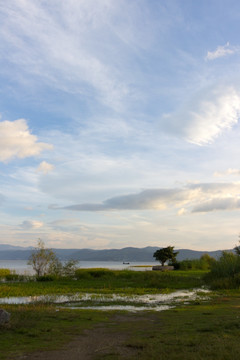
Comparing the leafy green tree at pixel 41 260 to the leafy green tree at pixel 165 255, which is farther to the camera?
the leafy green tree at pixel 165 255

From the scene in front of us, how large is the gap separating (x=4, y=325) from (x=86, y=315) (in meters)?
4.10

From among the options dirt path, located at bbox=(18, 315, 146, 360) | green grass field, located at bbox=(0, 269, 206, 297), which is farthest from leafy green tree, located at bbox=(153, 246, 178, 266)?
dirt path, located at bbox=(18, 315, 146, 360)

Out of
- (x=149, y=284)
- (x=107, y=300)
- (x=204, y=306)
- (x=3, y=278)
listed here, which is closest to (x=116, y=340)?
(x=204, y=306)

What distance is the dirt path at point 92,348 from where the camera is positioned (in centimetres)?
830

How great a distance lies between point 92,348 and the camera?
9.16m

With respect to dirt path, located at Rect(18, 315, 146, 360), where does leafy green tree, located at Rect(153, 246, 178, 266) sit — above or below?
above

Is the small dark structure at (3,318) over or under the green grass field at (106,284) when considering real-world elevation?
over

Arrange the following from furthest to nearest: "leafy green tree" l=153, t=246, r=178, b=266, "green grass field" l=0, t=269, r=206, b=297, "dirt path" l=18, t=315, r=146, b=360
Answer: "leafy green tree" l=153, t=246, r=178, b=266
"green grass field" l=0, t=269, r=206, b=297
"dirt path" l=18, t=315, r=146, b=360

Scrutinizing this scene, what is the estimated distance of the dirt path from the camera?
27.2 feet

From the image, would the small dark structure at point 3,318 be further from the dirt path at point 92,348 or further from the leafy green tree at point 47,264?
the leafy green tree at point 47,264

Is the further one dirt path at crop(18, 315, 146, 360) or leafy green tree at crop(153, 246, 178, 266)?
leafy green tree at crop(153, 246, 178, 266)

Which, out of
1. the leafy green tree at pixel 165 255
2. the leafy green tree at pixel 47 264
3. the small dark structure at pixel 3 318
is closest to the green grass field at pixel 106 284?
the leafy green tree at pixel 47 264

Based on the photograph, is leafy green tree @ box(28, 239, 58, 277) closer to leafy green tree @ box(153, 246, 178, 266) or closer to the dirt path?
leafy green tree @ box(153, 246, 178, 266)


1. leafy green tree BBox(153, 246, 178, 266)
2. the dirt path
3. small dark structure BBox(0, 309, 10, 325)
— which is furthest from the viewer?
leafy green tree BBox(153, 246, 178, 266)
